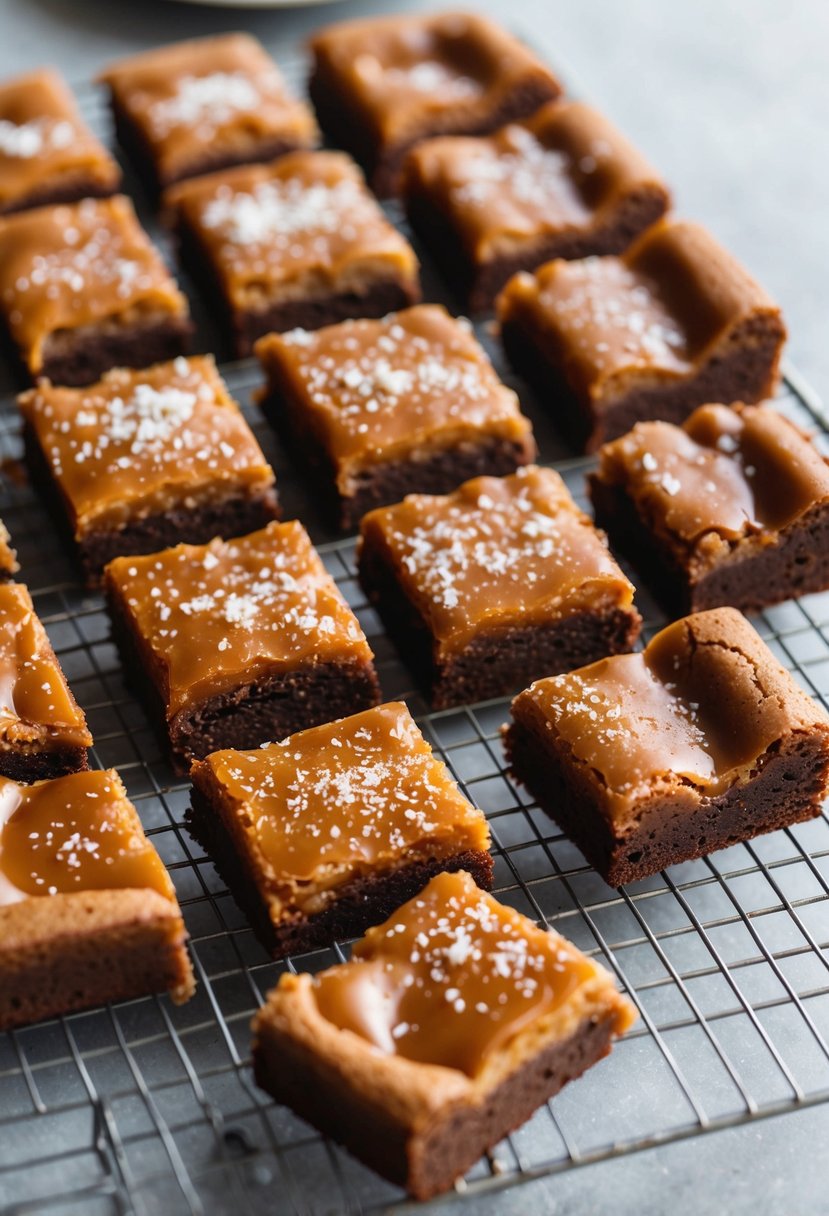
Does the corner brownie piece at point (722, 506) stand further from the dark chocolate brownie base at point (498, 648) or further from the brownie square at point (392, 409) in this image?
the brownie square at point (392, 409)

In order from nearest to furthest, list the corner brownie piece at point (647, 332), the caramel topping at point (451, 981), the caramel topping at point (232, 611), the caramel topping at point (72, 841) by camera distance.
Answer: the caramel topping at point (451, 981)
the caramel topping at point (72, 841)
the caramel topping at point (232, 611)
the corner brownie piece at point (647, 332)

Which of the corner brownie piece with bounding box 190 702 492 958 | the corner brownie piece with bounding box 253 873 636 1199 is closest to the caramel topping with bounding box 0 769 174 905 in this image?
the corner brownie piece with bounding box 190 702 492 958

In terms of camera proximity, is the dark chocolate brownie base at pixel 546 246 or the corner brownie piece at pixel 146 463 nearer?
the corner brownie piece at pixel 146 463

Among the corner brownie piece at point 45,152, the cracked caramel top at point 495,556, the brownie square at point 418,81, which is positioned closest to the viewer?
the cracked caramel top at point 495,556

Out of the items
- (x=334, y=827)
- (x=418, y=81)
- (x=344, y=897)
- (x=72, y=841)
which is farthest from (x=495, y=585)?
(x=418, y=81)

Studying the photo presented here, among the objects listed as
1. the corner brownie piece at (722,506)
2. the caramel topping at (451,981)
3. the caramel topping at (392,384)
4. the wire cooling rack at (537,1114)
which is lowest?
the wire cooling rack at (537,1114)

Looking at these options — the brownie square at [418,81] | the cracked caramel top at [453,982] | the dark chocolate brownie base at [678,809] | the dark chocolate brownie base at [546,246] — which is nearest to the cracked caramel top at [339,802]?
the cracked caramel top at [453,982]

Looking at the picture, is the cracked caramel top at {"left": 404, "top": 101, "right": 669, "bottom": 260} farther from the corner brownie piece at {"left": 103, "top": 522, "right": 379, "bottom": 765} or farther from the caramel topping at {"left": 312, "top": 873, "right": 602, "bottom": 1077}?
the caramel topping at {"left": 312, "top": 873, "right": 602, "bottom": 1077}
